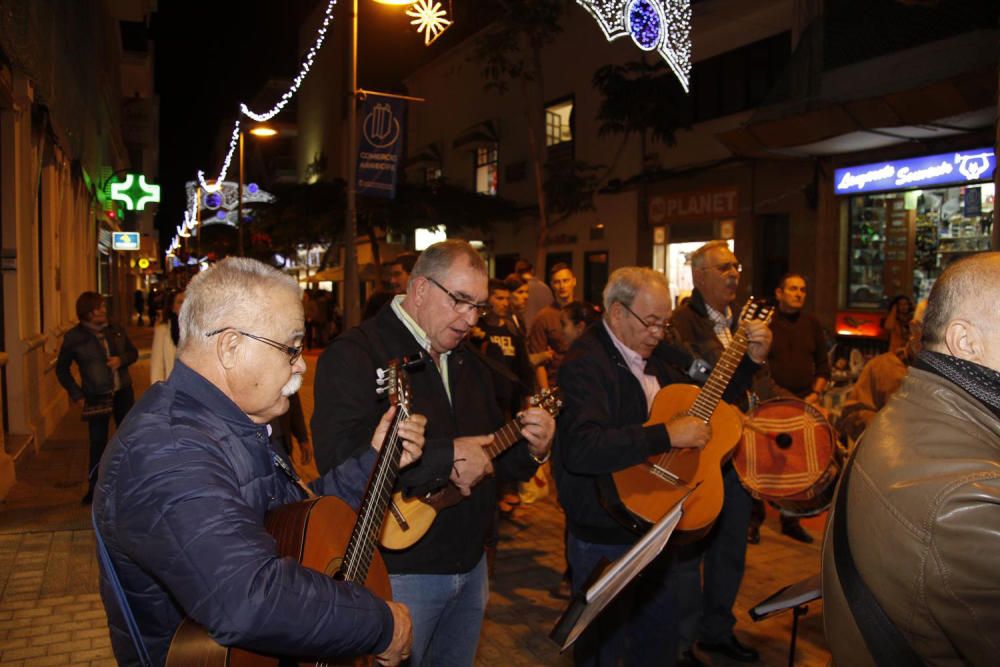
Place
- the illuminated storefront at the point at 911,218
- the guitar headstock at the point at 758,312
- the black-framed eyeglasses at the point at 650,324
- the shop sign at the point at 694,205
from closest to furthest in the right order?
the black-framed eyeglasses at the point at 650,324
the guitar headstock at the point at 758,312
the illuminated storefront at the point at 911,218
the shop sign at the point at 694,205

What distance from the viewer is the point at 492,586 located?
18.7 feet

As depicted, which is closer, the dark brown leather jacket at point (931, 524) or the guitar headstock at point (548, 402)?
the dark brown leather jacket at point (931, 524)

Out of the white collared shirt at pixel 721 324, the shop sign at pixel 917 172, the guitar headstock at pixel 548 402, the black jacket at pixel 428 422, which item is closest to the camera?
the black jacket at pixel 428 422

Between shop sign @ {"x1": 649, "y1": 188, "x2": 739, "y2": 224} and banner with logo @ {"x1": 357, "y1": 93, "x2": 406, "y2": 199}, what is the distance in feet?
25.7

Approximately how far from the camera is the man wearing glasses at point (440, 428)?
2.77 metres

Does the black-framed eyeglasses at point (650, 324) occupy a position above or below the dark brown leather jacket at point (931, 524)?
above

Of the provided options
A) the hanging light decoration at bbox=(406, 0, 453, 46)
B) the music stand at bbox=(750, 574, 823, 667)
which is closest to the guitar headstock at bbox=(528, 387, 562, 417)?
the music stand at bbox=(750, 574, 823, 667)

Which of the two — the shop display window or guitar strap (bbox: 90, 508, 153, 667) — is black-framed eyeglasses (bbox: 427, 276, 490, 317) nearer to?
guitar strap (bbox: 90, 508, 153, 667)

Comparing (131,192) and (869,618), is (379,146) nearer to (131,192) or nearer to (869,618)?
(131,192)

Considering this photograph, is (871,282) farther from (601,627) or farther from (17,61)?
(17,61)

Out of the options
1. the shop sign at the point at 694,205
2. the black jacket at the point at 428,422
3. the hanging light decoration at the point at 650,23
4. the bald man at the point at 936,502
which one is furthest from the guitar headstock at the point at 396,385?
the shop sign at the point at 694,205

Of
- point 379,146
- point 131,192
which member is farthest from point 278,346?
point 131,192

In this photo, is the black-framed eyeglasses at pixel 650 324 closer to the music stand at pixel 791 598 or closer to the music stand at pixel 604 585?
the music stand at pixel 791 598

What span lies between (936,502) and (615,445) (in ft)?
6.04
